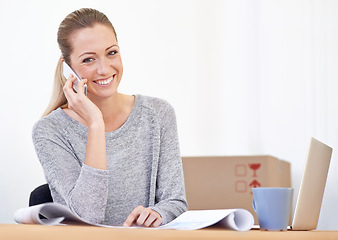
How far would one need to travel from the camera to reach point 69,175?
1.50 m

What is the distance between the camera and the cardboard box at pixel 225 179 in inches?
104

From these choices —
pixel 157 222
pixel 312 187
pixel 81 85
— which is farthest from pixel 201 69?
pixel 312 187

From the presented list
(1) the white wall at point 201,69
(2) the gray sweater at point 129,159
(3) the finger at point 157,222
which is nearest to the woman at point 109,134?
(2) the gray sweater at point 129,159

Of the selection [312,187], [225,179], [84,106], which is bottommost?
[225,179]

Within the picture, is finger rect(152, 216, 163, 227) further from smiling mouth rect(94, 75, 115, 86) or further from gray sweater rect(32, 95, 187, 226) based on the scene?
smiling mouth rect(94, 75, 115, 86)

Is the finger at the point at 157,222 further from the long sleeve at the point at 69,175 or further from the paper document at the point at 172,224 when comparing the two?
the paper document at the point at 172,224

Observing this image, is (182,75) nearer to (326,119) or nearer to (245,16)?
(245,16)

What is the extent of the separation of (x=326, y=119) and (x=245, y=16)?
2.54 feet

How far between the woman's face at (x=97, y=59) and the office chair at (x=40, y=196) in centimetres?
33

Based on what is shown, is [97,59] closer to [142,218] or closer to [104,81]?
[104,81]

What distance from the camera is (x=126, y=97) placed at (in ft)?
5.98

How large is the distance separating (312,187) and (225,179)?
160 cm

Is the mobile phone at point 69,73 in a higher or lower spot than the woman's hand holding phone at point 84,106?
higher

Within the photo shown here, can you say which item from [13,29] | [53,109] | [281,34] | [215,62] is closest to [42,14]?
[13,29]
